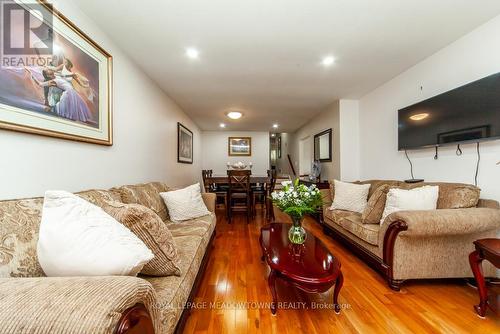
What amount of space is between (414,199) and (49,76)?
122 inches

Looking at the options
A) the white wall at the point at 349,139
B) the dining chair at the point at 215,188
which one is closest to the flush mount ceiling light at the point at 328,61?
the white wall at the point at 349,139

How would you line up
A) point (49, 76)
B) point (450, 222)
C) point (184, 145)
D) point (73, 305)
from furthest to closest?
point (184, 145) < point (450, 222) < point (49, 76) < point (73, 305)

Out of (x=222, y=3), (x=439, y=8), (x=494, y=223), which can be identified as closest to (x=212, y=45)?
(x=222, y=3)

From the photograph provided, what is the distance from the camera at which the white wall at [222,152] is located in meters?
7.14

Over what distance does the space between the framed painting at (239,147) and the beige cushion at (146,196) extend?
453cm

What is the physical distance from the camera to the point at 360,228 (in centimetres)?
220

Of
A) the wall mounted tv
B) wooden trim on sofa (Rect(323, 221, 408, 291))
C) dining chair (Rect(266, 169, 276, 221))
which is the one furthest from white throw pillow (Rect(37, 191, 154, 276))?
dining chair (Rect(266, 169, 276, 221))

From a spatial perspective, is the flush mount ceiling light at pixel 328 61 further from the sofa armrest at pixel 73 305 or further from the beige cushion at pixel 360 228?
the sofa armrest at pixel 73 305

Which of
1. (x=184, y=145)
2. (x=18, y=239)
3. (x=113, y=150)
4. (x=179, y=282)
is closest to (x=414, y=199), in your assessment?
(x=179, y=282)

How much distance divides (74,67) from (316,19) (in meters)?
1.96

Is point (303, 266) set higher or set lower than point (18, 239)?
lower

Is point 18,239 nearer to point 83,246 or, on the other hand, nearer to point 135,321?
point 83,246

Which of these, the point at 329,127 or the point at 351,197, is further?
the point at 329,127

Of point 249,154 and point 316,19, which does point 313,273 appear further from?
point 249,154
